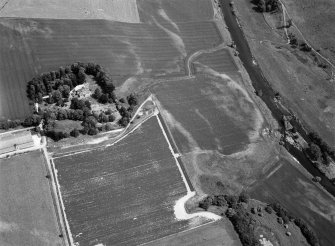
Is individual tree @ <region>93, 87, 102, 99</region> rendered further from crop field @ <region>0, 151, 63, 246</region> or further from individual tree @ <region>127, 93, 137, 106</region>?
crop field @ <region>0, 151, 63, 246</region>

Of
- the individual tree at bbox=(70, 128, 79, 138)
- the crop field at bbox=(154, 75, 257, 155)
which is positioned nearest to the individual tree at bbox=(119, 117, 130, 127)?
the crop field at bbox=(154, 75, 257, 155)

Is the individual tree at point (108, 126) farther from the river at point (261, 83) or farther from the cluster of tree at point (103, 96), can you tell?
the river at point (261, 83)

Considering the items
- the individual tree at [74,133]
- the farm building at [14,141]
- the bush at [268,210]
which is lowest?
the bush at [268,210]

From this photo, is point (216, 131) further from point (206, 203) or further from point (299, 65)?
point (299, 65)

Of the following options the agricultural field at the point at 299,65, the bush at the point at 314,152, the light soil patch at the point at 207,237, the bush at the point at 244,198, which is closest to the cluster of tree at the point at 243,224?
the light soil patch at the point at 207,237

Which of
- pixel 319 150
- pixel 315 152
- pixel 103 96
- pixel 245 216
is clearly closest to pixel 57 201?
pixel 103 96

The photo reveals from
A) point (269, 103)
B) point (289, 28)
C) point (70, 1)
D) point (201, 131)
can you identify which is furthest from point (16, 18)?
point (289, 28)

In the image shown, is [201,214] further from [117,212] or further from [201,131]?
[201,131]
